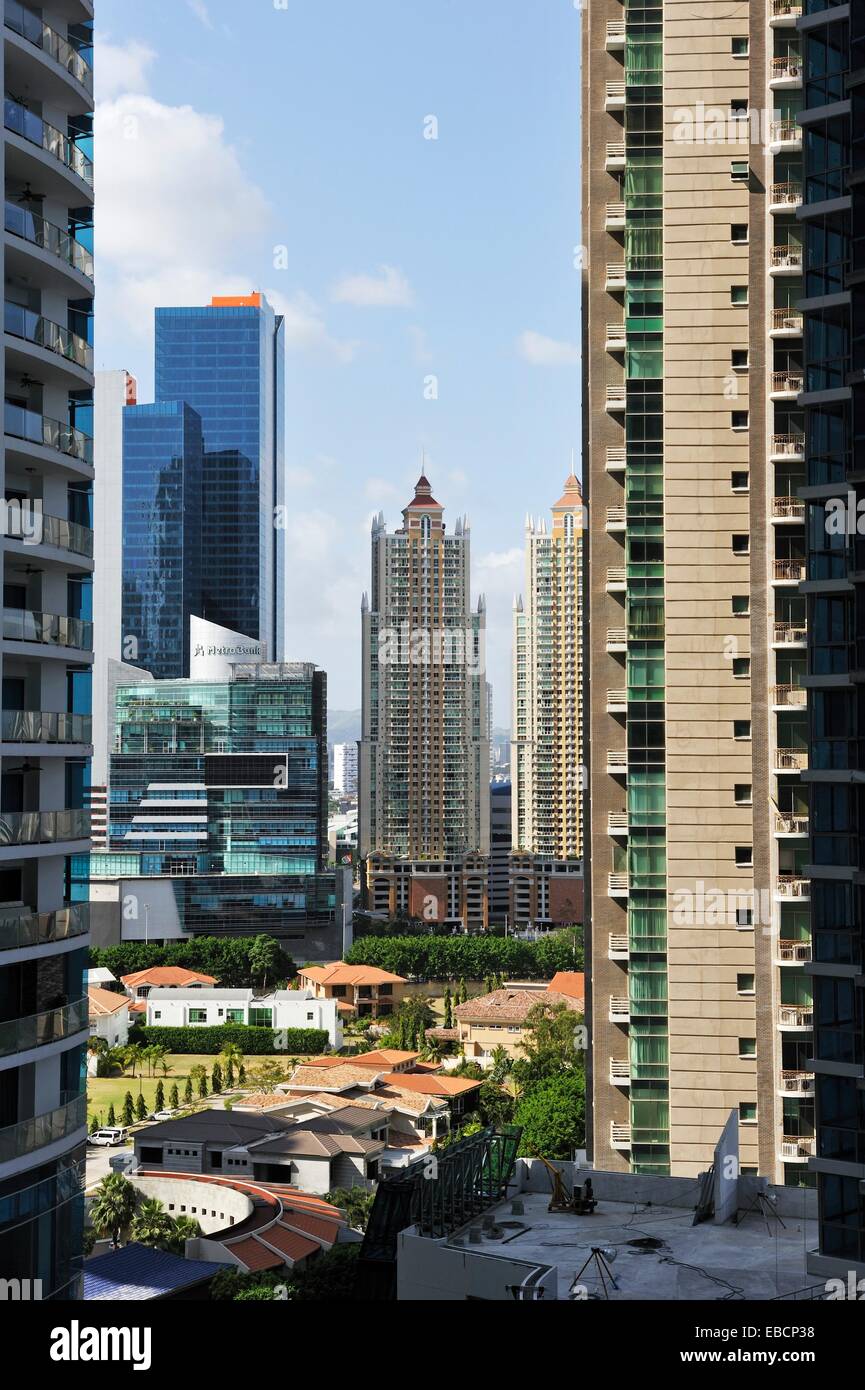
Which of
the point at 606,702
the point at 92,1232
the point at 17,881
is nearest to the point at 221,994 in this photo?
the point at 92,1232

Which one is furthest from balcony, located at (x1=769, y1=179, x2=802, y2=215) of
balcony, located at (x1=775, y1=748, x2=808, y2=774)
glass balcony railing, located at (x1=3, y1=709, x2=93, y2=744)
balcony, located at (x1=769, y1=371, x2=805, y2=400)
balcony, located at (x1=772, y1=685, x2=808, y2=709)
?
glass balcony railing, located at (x1=3, y1=709, x2=93, y2=744)

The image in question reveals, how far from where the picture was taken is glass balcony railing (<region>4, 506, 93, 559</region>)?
17.5 metres

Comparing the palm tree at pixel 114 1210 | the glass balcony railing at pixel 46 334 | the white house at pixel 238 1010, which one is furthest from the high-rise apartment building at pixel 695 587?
the white house at pixel 238 1010

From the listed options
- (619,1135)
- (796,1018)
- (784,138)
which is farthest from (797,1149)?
(784,138)

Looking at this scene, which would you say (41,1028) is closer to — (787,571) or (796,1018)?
(796,1018)

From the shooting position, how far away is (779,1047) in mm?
25969

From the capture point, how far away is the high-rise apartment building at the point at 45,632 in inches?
679

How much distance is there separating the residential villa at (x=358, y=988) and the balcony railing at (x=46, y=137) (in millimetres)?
70115

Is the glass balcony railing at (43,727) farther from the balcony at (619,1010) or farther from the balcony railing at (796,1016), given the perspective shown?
the balcony railing at (796,1016)

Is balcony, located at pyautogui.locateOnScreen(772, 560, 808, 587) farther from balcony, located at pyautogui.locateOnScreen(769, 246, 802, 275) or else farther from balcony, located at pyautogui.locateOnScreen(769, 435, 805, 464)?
balcony, located at pyautogui.locateOnScreen(769, 246, 802, 275)

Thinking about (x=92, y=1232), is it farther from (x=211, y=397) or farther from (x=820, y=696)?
(x=211, y=397)

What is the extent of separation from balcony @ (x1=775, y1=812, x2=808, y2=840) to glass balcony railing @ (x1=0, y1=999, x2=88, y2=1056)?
1306 cm

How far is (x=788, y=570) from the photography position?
26.3 metres

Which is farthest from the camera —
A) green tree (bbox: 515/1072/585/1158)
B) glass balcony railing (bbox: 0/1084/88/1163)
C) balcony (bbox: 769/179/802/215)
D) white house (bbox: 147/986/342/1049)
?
white house (bbox: 147/986/342/1049)
